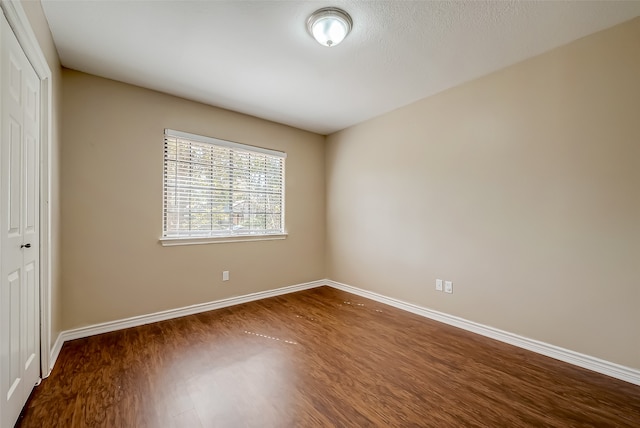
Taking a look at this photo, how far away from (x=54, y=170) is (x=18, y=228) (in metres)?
0.91

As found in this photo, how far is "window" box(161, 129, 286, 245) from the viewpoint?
3.07 metres

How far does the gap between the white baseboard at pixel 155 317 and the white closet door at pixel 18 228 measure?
67 centimetres

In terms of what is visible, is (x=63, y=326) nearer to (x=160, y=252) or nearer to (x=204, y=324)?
(x=160, y=252)

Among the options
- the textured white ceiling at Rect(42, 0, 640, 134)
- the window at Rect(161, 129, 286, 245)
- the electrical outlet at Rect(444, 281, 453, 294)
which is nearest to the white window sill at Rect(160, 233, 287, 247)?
the window at Rect(161, 129, 286, 245)

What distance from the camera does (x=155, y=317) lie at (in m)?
2.90

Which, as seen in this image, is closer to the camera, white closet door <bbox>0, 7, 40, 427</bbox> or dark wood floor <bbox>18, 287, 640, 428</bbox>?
white closet door <bbox>0, 7, 40, 427</bbox>

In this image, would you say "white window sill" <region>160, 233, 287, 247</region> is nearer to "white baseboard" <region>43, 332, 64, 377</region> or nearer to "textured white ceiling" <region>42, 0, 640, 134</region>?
"white baseboard" <region>43, 332, 64, 377</region>

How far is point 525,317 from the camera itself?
240 centimetres

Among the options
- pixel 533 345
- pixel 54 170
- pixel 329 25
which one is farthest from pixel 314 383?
pixel 54 170

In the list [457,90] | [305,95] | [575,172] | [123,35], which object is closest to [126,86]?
[123,35]

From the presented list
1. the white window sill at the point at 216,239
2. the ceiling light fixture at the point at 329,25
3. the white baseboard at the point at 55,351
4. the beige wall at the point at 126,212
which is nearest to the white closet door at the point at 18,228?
the white baseboard at the point at 55,351

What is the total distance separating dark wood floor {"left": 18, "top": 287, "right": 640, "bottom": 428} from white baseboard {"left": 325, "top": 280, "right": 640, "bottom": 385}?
0.31 feet

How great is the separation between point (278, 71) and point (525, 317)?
3.17 m

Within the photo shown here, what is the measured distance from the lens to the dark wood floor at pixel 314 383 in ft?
5.09
